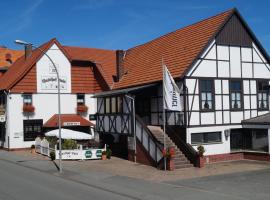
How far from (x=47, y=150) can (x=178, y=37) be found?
12.9m

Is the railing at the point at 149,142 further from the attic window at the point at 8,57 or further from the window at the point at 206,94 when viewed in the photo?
the attic window at the point at 8,57

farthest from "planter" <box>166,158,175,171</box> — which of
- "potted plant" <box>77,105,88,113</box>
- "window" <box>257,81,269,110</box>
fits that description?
"potted plant" <box>77,105,88,113</box>

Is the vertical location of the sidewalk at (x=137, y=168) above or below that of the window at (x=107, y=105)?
below

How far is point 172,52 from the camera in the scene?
100ft

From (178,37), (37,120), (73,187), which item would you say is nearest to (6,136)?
(37,120)

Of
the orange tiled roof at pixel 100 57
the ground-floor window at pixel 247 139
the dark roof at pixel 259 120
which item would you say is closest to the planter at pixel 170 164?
the ground-floor window at pixel 247 139

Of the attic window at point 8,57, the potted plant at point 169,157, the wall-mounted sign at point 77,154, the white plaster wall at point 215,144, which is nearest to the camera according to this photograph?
the potted plant at point 169,157

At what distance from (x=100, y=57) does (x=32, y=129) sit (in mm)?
10061

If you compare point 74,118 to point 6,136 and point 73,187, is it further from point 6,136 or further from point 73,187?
point 73,187

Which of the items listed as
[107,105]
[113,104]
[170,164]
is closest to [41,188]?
[170,164]

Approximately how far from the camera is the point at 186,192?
17.0 meters

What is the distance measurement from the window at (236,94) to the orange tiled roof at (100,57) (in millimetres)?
11552

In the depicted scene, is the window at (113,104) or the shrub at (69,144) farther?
the window at (113,104)

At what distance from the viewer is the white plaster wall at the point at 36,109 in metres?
35.8
